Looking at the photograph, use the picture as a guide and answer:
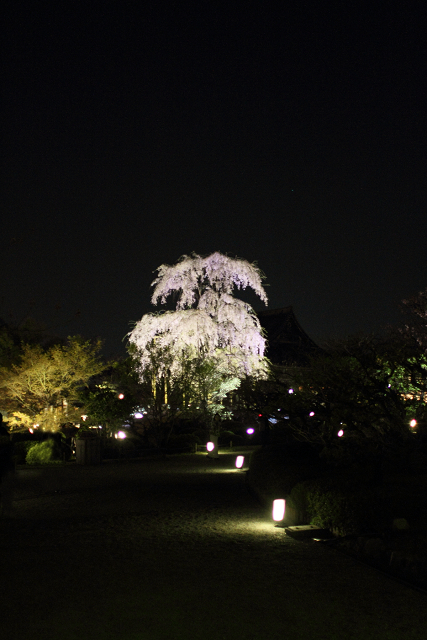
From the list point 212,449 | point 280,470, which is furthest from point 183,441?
point 280,470

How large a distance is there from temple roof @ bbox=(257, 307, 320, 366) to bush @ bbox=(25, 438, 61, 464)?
17.9m

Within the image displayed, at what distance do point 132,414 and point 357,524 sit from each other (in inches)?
694

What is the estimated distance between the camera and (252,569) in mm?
5988

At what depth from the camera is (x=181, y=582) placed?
Answer: 216 inches

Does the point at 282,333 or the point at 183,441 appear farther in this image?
the point at 282,333

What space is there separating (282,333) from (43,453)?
844 inches

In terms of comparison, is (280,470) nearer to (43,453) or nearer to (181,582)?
(181,582)

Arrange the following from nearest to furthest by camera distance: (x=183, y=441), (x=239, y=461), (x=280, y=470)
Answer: (x=280, y=470), (x=239, y=461), (x=183, y=441)

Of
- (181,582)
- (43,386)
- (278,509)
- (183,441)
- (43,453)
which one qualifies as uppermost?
(43,386)

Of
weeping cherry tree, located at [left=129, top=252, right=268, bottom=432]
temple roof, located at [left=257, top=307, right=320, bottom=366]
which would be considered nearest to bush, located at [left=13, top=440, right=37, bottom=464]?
weeping cherry tree, located at [left=129, top=252, right=268, bottom=432]

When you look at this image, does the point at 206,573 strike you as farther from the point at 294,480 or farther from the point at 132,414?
the point at 132,414

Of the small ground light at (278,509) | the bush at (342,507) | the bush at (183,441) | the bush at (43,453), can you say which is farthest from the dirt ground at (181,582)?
the bush at (183,441)

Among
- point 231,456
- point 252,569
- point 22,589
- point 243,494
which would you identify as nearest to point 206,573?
point 252,569

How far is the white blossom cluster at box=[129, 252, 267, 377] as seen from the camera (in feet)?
76.8
